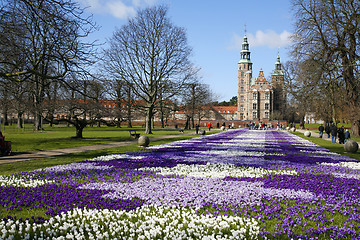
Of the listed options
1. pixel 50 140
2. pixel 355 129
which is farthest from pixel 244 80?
pixel 50 140

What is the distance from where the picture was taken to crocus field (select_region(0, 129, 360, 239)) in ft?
18.0

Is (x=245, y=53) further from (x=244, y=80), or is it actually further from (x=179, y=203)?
(x=179, y=203)

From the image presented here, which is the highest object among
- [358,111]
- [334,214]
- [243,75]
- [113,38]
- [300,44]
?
[243,75]

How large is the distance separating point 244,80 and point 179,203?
145 meters

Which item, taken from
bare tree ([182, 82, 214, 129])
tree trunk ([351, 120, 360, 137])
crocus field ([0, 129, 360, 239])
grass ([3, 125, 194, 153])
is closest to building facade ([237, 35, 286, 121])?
bare tree ([182, 82, 214, 129])

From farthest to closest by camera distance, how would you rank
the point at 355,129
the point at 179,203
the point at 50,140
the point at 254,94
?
the point at 254,94
the point at 355,129
the point at 50,140
the point at 179,203

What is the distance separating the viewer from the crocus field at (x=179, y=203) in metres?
5.48

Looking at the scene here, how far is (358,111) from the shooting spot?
110 feet

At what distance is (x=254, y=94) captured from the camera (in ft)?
464

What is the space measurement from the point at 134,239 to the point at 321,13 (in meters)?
33.6

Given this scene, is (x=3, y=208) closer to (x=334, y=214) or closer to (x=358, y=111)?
(x=334, y=214)

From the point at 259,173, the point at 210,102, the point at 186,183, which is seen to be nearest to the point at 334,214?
the point at 186,183

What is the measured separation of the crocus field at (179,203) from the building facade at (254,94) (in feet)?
427

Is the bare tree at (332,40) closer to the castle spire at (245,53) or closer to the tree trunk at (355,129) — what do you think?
the tree trunk at (355,129)
